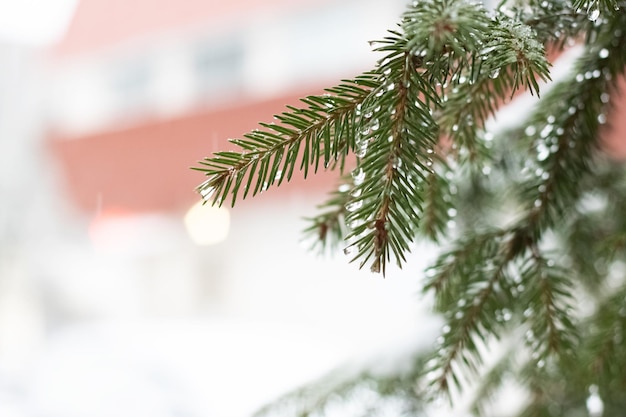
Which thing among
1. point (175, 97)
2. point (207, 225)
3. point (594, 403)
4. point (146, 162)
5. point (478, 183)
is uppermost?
point (175, 97)

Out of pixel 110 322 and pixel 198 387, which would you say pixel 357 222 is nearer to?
pixel 198 387

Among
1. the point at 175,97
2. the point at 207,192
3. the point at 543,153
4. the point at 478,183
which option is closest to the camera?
the point at 207,192

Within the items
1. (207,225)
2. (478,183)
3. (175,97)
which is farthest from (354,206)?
(175,97)

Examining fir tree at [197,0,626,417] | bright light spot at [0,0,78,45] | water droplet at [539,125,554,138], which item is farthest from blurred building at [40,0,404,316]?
water droplet at [539,125,554,138]

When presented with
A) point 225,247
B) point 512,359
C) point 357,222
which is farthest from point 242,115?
point 357,222

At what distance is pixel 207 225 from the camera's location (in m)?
1.54

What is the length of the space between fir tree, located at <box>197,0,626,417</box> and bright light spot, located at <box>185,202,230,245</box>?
0.78 m

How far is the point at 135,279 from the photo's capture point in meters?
1.58

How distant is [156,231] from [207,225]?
0.13 metres

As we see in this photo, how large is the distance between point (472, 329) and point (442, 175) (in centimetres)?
11

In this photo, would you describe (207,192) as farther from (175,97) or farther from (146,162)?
(175,97)

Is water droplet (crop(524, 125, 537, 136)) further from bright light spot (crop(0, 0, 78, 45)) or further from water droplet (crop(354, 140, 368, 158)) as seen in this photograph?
bright light spot (crop(0, 0, 78, 45))

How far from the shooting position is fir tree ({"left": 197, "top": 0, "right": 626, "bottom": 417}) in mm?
320

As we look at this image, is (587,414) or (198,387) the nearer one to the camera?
(587,414)
